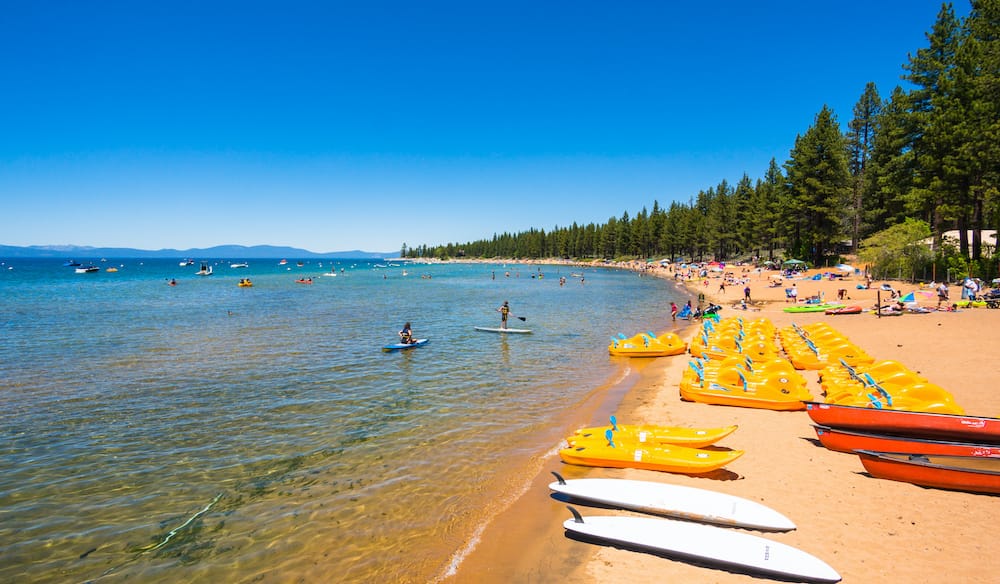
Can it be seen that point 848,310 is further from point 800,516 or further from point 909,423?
point 800,516

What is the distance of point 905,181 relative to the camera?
1661 inches

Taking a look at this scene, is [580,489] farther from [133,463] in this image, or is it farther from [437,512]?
[133,463]

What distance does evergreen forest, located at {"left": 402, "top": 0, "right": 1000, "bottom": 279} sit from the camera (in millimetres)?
30766

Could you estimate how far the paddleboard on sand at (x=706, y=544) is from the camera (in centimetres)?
606

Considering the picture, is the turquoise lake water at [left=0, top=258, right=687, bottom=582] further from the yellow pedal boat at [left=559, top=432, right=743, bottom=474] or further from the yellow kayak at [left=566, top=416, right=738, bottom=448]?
the yellow kayak at [left=566, top=416, right=738, bottom=448]

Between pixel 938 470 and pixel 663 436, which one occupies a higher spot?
pixel 938 470

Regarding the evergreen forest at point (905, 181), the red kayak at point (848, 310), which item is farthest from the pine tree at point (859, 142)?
the red kayak at point (848, 310)

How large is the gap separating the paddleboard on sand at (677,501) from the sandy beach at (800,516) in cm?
24

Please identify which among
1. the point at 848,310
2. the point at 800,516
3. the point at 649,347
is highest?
the point at 848,310

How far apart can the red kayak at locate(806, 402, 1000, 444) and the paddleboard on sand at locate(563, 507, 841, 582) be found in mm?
5110

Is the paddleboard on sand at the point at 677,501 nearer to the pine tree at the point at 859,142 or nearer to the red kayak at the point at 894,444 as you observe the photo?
the red kayak at the point at 894,444

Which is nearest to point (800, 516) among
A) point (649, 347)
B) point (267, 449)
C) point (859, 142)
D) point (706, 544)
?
point (706, 544)

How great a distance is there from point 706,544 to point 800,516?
6.84ft

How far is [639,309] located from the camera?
39906 mm
